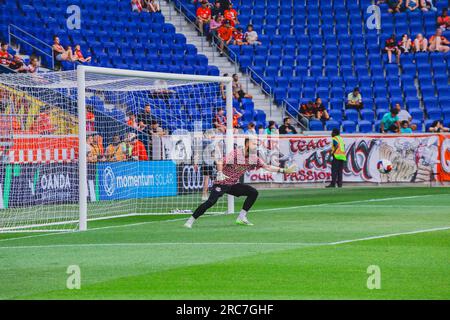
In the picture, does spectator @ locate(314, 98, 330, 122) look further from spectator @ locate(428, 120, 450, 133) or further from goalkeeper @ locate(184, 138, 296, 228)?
goalkeeper @ locate(184, 138, 296, 228)

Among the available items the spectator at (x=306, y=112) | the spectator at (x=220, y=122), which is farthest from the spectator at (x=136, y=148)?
the spectator at (x=306, y=112)

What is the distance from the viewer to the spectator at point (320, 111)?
3862cm

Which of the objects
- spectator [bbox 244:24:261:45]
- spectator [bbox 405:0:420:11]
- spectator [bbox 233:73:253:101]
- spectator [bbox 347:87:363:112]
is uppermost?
spectator [bbox 405:0:420:11]

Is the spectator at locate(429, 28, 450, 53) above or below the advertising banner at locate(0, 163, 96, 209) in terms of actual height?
above

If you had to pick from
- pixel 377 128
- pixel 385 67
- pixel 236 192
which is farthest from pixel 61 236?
pixel 385 67

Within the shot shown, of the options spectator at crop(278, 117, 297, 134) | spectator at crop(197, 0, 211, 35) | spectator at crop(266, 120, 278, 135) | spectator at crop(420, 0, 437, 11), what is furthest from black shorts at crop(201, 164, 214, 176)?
spectator at crop(420, 0, 437, 11)

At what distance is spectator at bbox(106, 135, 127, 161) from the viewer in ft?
91.2

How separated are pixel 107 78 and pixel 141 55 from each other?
14226 mm

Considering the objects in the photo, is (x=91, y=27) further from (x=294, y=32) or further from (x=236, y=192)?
(x=236, y=192)

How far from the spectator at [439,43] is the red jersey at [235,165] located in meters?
23.7

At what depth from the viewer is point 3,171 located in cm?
2598

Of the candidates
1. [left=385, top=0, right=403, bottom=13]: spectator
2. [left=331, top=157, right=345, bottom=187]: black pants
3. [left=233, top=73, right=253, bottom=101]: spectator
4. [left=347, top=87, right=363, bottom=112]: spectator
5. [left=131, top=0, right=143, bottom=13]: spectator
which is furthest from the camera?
[left=385, top=0, right=403, bottom=13]: spectator

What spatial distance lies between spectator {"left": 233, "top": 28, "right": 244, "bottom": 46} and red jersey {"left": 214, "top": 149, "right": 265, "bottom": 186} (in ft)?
72.4

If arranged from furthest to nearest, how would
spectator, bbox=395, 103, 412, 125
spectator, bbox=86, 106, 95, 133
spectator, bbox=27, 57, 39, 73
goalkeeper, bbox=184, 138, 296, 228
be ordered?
spectator, bbox=395, 103, 412, 125 → spectator, bbox=27, 57, 39, 73 → spectator, bbox=86, 106, 95, 133 → goalkeeper, bbox=184, 138, 296, 228
